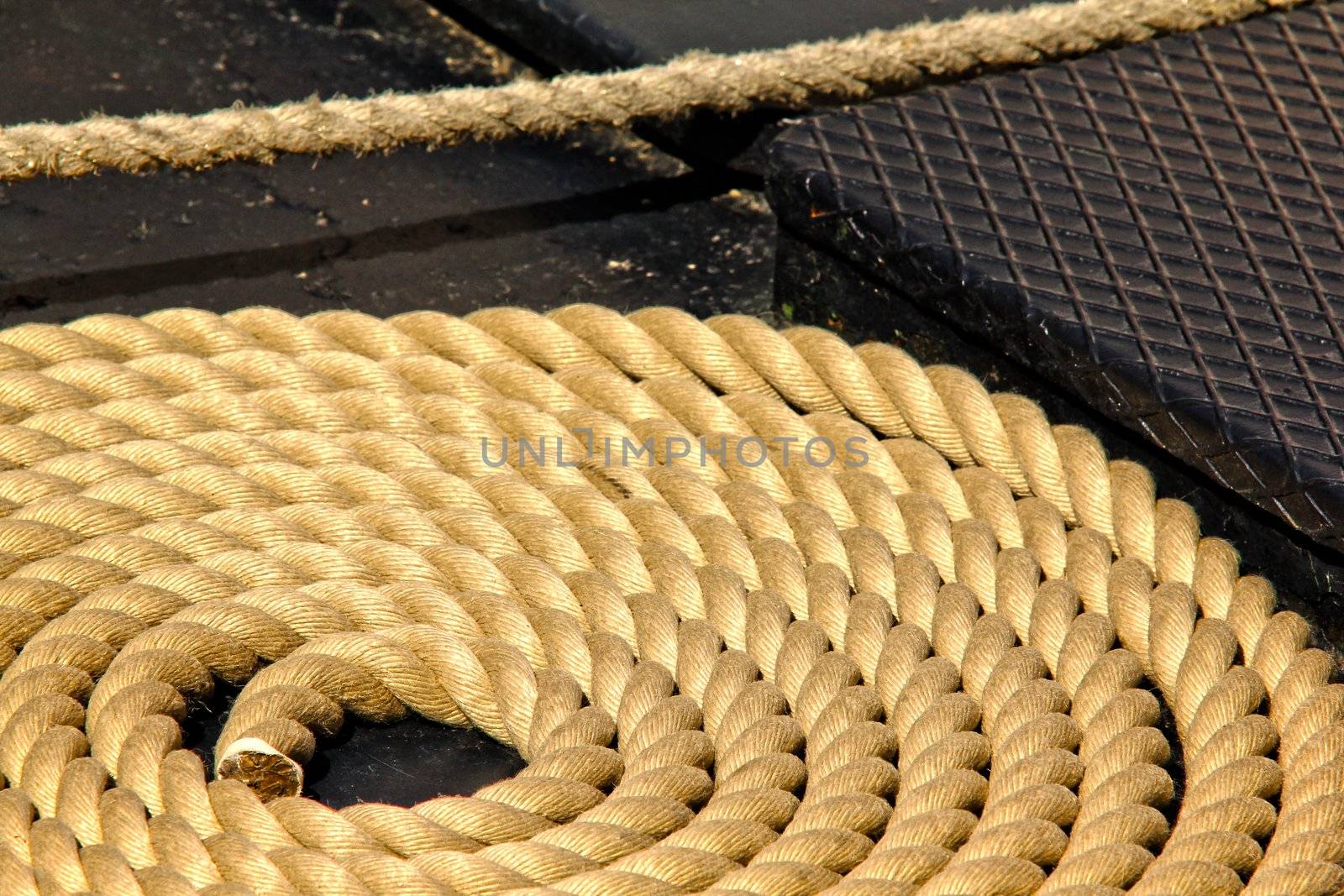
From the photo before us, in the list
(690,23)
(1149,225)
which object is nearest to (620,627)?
(1149,225)

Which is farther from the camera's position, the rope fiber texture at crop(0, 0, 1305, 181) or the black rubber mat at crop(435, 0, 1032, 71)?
the black rubber mat at crop(435, 0, 1032, 71)

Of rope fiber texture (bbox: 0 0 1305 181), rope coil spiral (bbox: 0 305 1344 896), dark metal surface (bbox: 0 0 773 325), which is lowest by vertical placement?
rope coil spiral (bbox: 0 305 1344 896)

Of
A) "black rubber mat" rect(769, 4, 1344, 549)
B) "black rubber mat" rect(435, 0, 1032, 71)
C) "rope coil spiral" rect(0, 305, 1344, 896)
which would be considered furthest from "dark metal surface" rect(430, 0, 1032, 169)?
"rope coil spiral" rect(0, 305, 1344, 896)

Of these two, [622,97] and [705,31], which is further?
[705,31]

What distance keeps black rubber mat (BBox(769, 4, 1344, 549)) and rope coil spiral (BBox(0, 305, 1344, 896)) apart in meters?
Answer: 0.07

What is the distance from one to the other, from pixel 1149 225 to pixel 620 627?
0.61m

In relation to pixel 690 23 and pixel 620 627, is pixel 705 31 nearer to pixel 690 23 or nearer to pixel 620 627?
pixel 690 23

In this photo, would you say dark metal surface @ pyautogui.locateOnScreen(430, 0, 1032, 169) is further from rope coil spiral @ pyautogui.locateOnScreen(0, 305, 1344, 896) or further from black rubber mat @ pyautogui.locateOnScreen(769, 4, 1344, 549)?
rope coil spiral @ pyautogui.locateOnScreen(0, 305, 1344, 896)

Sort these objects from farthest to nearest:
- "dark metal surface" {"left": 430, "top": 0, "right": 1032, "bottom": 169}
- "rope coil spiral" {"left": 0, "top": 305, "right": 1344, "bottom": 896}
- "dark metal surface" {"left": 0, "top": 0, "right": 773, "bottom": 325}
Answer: "dark metal surface" {"left": 430, "top": 0, "right": 1032, "bottom": 169}
"dark metal surface" {"left": 0, "top": 0, "right": 773, "bottom": 325}
"rope coil spiral" {"left": 0, "top": 305, "right": 1344, "bottom": 896}

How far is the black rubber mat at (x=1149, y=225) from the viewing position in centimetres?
131

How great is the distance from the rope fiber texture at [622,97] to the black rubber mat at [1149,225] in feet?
0.34

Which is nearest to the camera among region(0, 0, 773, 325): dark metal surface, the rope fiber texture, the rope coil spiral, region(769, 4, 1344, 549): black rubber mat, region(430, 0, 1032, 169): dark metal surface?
the rope coil spiral

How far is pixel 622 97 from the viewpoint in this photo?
167cm

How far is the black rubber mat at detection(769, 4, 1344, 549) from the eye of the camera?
1.31 meters
